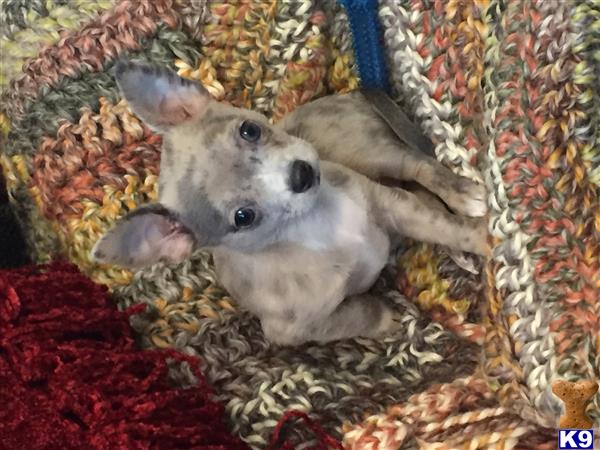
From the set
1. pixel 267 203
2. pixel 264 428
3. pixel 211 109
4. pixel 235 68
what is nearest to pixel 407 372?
pixel 264 428

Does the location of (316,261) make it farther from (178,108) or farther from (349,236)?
(178,108)

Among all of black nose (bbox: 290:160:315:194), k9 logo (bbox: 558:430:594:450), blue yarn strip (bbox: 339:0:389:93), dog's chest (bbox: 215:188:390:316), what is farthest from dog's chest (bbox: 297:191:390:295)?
k9 logo (bbox: 558:430:594:450)

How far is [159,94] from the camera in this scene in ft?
4.77

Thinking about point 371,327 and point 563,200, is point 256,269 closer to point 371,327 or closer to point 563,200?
point 371,327

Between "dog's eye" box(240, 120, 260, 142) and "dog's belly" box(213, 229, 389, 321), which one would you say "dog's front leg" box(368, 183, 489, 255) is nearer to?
"dog's belly" box(213, 229, 389, 321)

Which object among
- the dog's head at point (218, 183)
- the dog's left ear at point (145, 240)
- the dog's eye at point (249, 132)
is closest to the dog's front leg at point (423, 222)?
the dog's head at point (218, 183)

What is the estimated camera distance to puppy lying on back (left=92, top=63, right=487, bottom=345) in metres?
1.38

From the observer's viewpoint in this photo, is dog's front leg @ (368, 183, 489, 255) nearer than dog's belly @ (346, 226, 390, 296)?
Yes

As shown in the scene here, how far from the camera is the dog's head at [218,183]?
1375 millimetres

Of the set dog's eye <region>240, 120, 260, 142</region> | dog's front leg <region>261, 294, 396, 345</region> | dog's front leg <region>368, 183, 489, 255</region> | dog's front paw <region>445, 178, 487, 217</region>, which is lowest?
dog's front leg <region>261, 294, 396, 345</region>

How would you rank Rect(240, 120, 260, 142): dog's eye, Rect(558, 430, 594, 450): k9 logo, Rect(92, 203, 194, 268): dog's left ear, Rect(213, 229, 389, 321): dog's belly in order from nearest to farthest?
Rect(558, 430, 594, 450): k9 logo → Rect(92, 203, 194, 268): dog's left ear → Rect(240, 120, 260, 142): dog's eye → Rect(213, 229, 389, 321): dog's belly

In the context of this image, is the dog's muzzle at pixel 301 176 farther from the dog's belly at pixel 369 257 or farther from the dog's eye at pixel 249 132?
the dog's belly at pixel 369 257

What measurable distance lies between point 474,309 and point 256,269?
0.40m

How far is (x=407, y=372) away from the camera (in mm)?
1400
